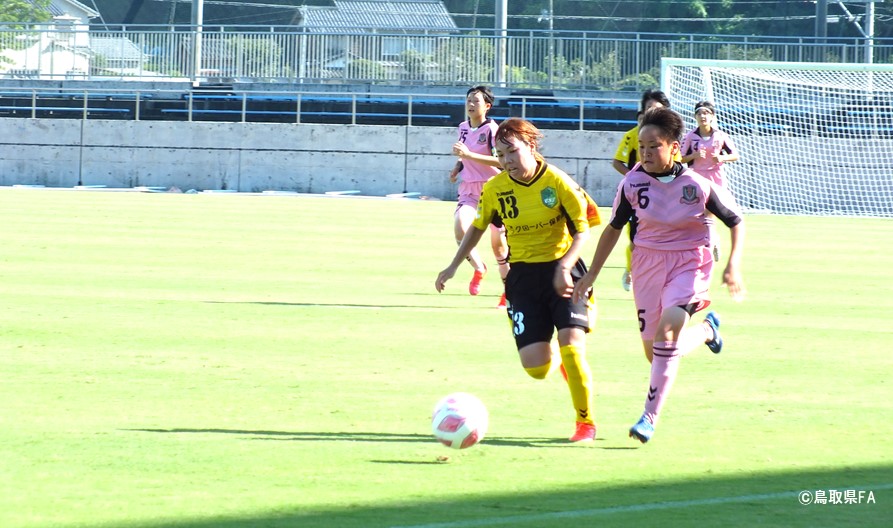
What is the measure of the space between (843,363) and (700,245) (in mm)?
3061

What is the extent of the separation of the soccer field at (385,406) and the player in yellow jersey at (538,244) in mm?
553

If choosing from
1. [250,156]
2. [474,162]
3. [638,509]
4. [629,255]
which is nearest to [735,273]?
[638,509]

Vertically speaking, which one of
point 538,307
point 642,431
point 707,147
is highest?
point 707,147

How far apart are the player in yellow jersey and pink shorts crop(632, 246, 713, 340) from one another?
32cm

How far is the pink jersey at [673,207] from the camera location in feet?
22.1

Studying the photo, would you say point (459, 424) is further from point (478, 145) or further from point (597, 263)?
point (478, 145)

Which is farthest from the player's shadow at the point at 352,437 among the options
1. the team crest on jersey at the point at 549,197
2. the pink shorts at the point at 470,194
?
the pink shorts at the point at 470,194

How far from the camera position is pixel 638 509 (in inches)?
209

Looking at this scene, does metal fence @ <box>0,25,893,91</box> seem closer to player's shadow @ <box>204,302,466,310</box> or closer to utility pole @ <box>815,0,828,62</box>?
utility pole @ <box>815,0,828,62</box>

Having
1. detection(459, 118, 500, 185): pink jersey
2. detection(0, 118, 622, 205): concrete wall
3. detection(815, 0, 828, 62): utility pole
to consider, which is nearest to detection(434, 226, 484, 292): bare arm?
detection(459, 118, 500, 185): pink jersey

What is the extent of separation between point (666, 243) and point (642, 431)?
1049 mm

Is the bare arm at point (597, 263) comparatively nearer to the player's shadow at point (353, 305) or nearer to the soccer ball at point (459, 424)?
the soccer ball at point (459, 424)

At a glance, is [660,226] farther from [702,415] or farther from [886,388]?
[886,388]

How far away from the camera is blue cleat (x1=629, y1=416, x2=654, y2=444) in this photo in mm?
6426
